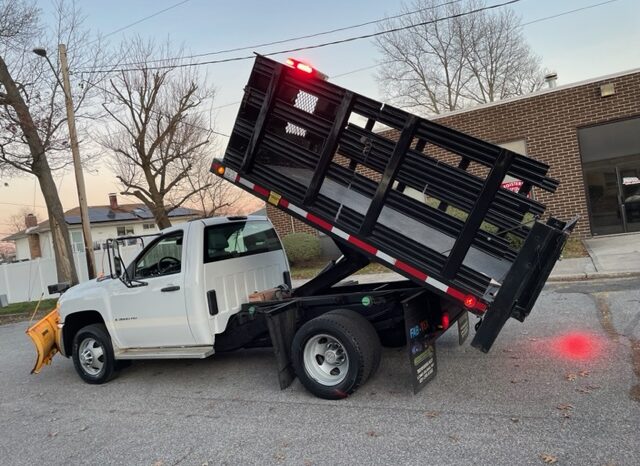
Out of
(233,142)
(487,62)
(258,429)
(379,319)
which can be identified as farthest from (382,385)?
(487,62)

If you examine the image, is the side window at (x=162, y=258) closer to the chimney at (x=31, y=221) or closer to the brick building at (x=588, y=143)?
the brick building at (x=588, y=143)

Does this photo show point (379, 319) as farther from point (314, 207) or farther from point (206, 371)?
point (206, 371)

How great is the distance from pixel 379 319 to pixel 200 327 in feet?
6.24

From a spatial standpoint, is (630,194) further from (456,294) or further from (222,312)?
(222,312)

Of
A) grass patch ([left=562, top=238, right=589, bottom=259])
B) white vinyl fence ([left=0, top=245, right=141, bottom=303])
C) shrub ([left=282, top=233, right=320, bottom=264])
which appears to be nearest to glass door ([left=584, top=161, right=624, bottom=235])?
grass patch ([left=562, top=238, right=589, bottom=259])

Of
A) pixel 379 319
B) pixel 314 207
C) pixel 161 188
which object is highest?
pixel 161 188

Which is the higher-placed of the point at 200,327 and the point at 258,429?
the point at 200,327

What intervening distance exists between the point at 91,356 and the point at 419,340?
4.12 m

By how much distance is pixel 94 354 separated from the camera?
619 cm

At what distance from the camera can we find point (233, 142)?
4.99 meters

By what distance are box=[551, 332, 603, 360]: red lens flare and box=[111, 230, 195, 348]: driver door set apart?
13.4 feet

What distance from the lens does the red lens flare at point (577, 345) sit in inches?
209

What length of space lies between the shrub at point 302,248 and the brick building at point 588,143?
22.2 ft

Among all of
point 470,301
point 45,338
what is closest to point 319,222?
point 470,301
